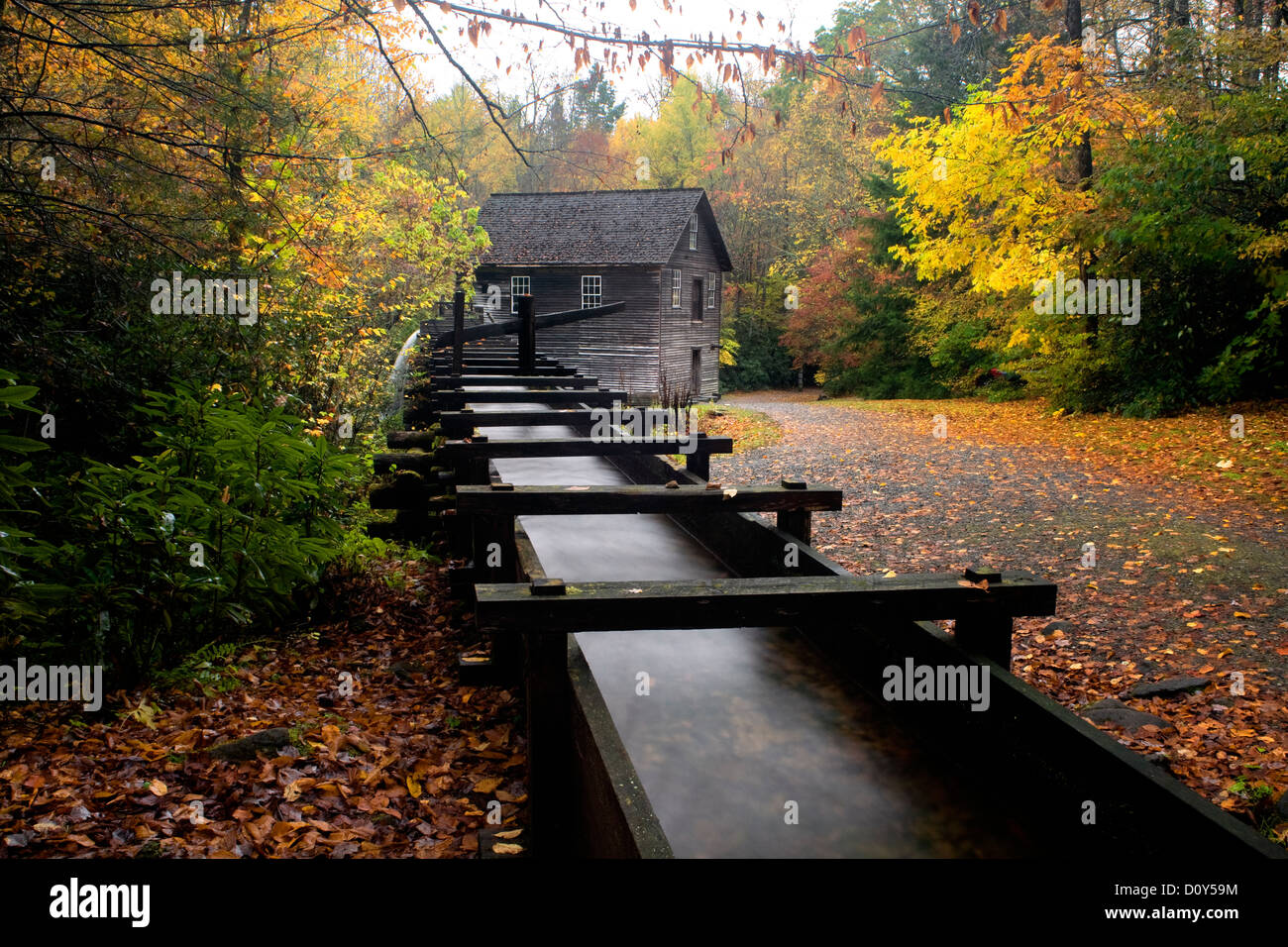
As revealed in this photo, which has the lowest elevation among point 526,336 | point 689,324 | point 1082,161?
point 526,336

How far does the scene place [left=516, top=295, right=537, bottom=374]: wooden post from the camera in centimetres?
1390

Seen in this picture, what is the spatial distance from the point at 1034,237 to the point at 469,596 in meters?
16.8

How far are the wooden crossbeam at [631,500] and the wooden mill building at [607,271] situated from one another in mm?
28632

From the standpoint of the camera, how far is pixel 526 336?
14180 mm

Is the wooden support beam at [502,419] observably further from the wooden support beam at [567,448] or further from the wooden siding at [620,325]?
the wooden siding at [620,325]

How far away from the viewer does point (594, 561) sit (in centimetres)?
570

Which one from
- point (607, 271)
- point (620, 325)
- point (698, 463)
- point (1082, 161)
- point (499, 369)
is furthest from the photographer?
point (620, 325)

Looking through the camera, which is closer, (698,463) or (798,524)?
(798,524)

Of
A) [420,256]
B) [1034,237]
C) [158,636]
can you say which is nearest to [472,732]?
[158,636]

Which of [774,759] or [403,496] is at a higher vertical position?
[403,496]

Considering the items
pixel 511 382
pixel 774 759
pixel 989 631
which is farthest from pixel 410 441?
pixel 989 631

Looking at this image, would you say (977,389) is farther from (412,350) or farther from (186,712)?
(186,712)

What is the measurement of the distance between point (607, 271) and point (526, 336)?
21101mm

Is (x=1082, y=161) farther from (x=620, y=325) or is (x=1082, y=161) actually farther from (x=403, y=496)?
(x=403, y=496)
